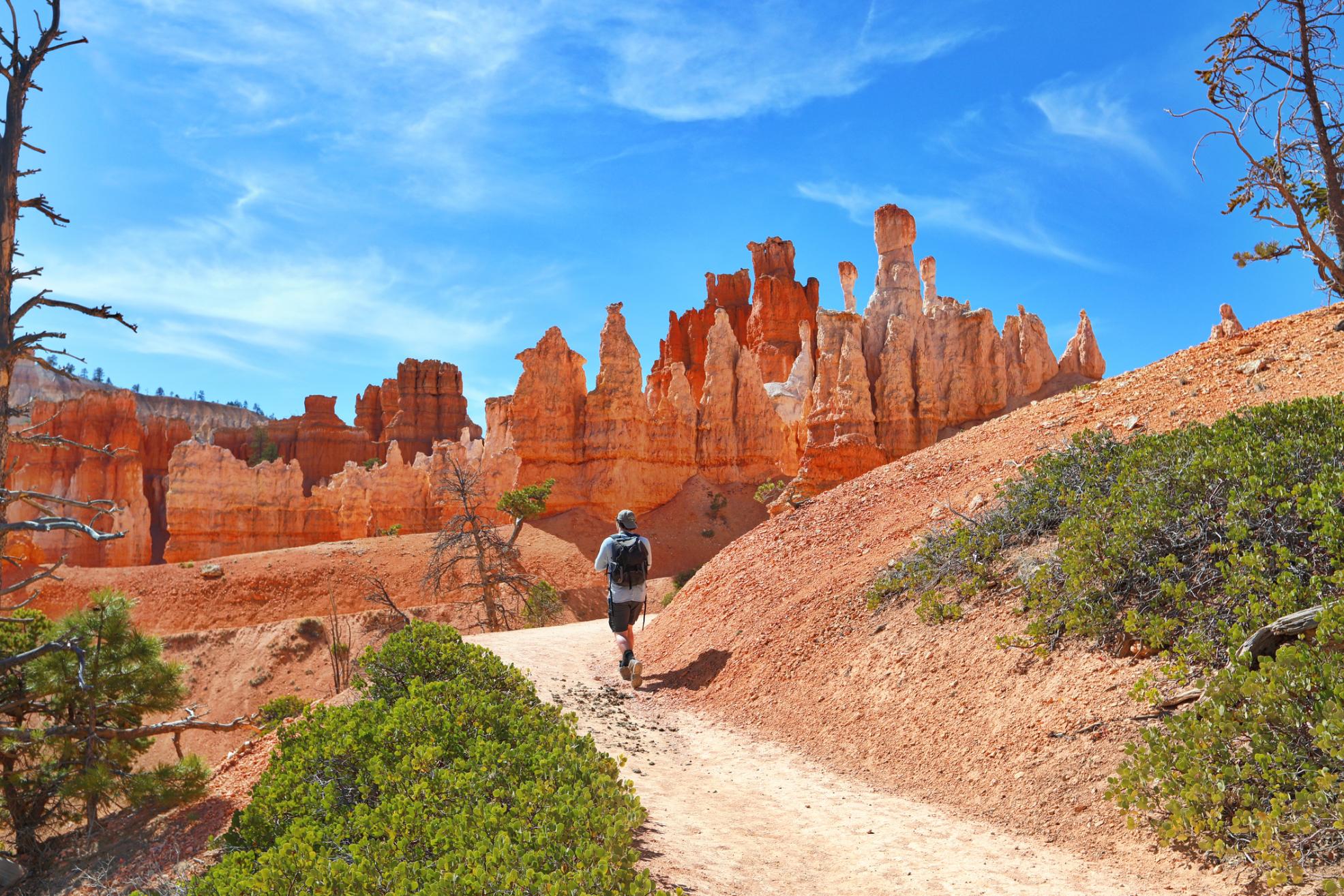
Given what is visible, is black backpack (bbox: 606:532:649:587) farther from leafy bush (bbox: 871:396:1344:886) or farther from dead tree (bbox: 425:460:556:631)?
dead tree (bbox: 425:460:556:631)

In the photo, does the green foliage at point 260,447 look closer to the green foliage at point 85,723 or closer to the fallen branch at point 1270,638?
the green foliage at point 85,723

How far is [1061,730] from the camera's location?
6160 mm

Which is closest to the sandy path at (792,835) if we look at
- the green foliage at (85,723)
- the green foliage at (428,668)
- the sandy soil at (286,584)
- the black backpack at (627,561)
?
the green foliage at (428,668)

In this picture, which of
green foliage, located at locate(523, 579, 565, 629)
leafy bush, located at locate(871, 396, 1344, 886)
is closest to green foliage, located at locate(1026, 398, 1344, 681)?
leafy bush, located at locate(871, 396, 1344, 886)

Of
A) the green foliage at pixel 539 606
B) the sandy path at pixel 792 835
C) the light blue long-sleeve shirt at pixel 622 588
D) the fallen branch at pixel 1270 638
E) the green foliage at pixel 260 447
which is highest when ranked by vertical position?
the green foliage at pixel 260 447

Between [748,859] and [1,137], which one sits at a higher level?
[1,137]

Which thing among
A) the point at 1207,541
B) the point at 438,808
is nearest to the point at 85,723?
the point at 438,808

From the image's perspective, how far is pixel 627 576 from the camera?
10.4 m

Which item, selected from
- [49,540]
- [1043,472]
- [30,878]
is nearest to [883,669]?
[1043,472]

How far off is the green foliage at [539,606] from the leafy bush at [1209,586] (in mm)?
15617

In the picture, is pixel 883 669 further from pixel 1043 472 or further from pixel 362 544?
pixel 362 544

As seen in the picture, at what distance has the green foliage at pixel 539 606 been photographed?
2367 cm

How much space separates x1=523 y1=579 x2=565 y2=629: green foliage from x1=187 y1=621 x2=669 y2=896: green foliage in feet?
54.1

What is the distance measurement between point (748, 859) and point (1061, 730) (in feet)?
8.93
